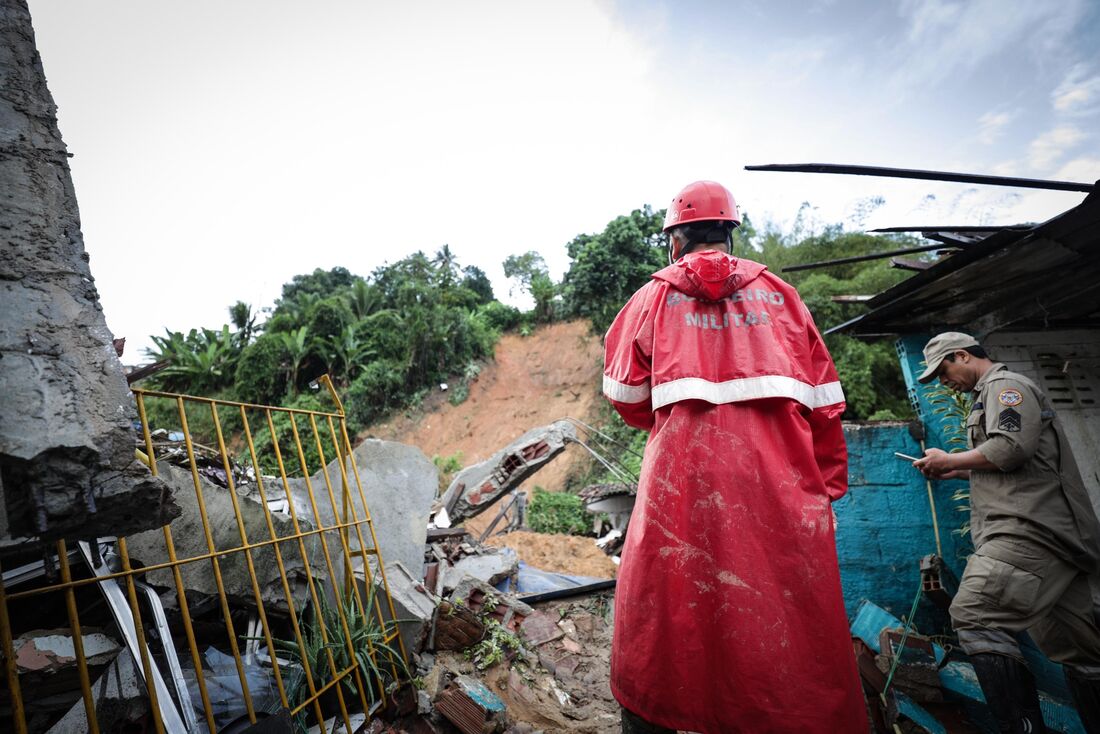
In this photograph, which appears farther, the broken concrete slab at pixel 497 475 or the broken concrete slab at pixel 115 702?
the broken concrete slab at pixel 497 475

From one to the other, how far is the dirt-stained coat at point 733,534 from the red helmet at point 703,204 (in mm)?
236

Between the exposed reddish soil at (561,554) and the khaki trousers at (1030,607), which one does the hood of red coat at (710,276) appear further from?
the exposed reddish soil at (561,554)

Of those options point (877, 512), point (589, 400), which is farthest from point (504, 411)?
point (877, 512)

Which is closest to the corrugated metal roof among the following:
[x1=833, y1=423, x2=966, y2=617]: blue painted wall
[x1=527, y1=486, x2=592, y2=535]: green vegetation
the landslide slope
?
[x1=833, y1=423, x2=966, y2=617]: blue painted wall

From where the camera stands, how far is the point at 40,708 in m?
1.89

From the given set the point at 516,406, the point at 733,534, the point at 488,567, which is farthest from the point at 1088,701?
the point at 516,406

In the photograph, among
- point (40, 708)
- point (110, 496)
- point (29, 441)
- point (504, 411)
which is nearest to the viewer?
point (29, 441)

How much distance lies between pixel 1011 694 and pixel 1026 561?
576 millimetres

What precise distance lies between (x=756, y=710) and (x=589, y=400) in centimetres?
1701

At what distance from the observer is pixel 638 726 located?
59.2 inches

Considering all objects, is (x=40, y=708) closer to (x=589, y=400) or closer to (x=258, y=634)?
(x=258, y=634)

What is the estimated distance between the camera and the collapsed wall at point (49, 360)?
1088 millimetres

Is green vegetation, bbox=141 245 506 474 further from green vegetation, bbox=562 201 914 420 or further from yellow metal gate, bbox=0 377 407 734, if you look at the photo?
yellow metal gate, bbox=0 377 407 734

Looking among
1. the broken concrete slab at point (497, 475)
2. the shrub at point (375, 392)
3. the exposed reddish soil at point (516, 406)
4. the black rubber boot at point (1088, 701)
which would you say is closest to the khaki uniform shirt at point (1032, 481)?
the black rubber boot at point (1088, 701)
